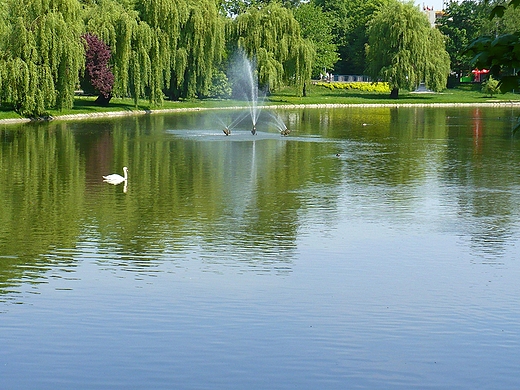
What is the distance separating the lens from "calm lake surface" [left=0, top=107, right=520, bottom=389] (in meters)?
9.09

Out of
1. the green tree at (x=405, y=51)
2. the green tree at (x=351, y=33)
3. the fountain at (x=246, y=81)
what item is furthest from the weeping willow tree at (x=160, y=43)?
the green tree at (x=351, y=33)

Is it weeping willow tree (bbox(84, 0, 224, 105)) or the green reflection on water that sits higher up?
weeping willow tree (bbox(84, 0, 224, 105))

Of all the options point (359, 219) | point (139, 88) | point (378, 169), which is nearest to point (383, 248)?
point (359, 219)

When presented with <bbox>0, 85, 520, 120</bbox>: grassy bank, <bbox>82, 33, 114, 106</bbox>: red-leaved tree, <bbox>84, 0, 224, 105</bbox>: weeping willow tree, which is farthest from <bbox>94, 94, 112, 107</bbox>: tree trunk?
<bbox>82, 33, 114, 106</bbox>: red-leaved tree

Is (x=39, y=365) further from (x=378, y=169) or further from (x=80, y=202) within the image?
(x=378, y=169)

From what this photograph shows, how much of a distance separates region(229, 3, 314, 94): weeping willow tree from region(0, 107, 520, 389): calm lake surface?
31.7m

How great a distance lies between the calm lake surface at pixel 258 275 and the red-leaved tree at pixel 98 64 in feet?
60.0

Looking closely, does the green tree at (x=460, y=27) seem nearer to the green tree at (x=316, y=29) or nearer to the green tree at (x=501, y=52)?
the green tree at (x=316, y=29)

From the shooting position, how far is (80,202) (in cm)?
1934

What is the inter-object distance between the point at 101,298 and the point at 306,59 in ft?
163

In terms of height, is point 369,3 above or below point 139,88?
above

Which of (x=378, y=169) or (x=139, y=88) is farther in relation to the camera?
(x=139, y=88)

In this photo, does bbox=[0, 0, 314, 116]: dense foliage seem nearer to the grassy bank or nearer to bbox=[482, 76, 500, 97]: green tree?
the grassy bank

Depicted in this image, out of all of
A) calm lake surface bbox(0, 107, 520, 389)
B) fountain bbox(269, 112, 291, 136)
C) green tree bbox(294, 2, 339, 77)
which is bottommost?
calm lake surface bbox(0, 107, 520, 389)
